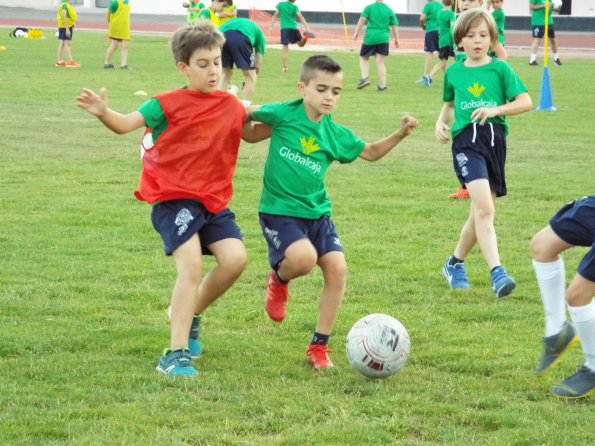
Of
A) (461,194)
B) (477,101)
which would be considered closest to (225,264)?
(477,101)

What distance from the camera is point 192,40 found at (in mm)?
5633

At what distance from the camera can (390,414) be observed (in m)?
4.93

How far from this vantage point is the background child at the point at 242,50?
58.4 ft

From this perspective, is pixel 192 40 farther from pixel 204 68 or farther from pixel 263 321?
pixel 263 321

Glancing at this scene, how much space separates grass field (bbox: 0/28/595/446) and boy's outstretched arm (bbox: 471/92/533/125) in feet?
3.90

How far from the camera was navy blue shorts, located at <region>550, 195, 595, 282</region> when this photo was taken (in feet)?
16.8

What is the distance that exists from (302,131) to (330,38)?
35417 millimetres

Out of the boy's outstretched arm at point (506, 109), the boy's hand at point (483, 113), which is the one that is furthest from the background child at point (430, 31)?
the boy's hand at point (483, 113)

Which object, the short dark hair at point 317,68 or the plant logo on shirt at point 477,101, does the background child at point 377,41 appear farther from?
the short dark hair at point 317,68

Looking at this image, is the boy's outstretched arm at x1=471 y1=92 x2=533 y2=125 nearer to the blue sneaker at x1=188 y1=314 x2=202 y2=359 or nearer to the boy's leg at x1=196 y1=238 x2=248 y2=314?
the boy's leg at x1=196 y1=238 x2=248 y2=314

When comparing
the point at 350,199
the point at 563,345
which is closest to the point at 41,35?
the point at 350,199

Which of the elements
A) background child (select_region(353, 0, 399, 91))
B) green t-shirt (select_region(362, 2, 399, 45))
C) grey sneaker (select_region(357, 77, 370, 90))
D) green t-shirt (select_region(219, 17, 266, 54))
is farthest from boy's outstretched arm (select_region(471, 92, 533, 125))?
green t-shirt (select_region(362, 2, 399, 45))

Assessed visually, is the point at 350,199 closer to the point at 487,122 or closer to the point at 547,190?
the point at 547,190

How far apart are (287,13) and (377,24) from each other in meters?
5.78
